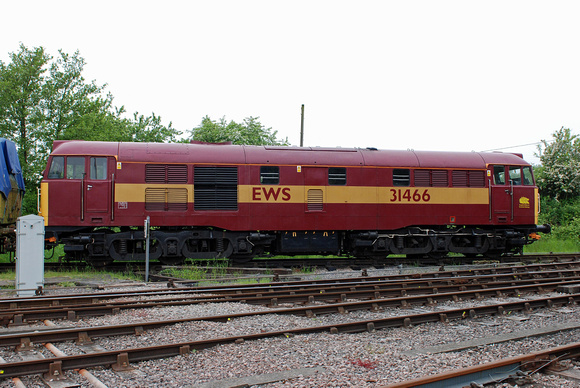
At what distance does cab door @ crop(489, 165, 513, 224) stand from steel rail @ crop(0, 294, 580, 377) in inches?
294

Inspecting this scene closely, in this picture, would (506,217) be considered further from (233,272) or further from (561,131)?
(561,131)

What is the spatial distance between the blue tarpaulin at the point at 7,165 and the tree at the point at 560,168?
88.1 feet

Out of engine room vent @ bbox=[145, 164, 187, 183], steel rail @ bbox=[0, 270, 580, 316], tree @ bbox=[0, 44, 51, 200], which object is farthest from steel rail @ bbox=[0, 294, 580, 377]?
tree @ bbox=[0, 44, 51, 200]

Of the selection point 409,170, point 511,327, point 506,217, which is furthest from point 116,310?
point 506,217

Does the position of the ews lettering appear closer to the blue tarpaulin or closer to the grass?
the blue tarpaulin

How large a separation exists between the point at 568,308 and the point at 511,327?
2315 mm

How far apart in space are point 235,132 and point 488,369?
28.3 meters

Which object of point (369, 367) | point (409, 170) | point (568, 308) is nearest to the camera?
point (369, 367)

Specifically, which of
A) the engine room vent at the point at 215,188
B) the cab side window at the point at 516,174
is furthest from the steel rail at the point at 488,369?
the cab side window at the point at 516,174

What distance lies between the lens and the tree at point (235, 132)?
3222 cm

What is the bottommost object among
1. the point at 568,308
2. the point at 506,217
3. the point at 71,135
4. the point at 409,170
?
the point at 568,308

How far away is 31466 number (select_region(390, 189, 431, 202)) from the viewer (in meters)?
15.9

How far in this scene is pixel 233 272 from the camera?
46.5ft

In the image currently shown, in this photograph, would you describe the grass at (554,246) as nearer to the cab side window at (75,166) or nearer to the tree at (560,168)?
the tree at (560,168)
